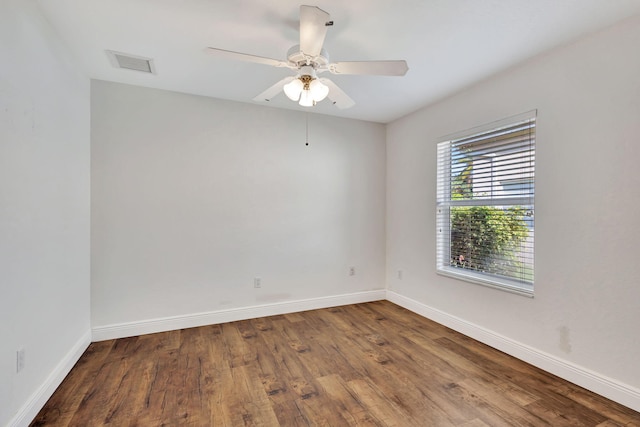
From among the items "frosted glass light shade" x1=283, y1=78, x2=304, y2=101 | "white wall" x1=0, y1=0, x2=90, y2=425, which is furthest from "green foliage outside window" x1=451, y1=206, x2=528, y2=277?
"white wall" x1=0, y1=0, x2=90, y2=425

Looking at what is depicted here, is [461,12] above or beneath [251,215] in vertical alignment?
above

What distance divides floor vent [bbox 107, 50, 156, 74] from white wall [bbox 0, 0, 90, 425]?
310mm

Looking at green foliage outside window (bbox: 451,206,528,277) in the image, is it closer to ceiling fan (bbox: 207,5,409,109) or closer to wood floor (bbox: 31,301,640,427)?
wood floor (bbox: 31,301,640,427)

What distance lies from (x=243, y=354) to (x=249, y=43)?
2.48 m

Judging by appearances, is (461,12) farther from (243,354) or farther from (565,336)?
(243,354)

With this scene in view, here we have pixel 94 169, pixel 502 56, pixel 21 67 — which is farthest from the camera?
pixel 94 169

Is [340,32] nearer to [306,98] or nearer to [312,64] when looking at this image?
[312,64]

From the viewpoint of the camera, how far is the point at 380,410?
1.82 meters

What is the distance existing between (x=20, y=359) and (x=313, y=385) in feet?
5.60

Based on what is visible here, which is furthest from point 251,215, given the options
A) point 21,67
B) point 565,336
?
point 565,336

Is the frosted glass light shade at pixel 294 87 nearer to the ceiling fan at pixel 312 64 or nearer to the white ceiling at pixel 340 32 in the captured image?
the ceiling fan at pixel 312 64

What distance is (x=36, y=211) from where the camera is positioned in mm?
1782

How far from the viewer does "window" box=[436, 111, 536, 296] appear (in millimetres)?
2443

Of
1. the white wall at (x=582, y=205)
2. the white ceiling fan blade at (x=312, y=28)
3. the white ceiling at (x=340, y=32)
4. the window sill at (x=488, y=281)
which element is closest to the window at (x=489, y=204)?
the window sill at (x=488, y=281)
